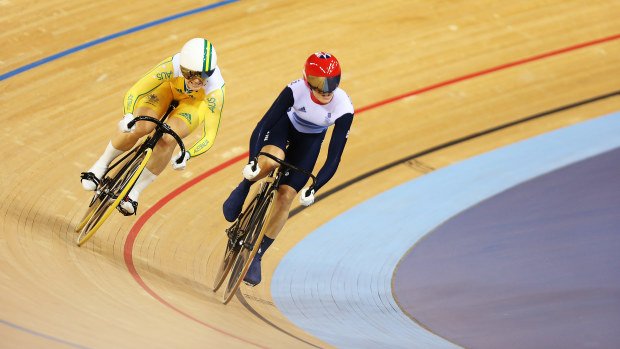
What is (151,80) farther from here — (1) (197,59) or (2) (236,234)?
(2) (236,234)

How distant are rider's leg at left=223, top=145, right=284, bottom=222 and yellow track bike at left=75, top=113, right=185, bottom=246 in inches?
19.6

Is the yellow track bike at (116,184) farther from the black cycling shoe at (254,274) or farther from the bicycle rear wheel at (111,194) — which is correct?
the black cycling shoe at (254,274)

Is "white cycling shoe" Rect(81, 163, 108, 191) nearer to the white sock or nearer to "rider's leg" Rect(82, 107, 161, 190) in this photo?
"rider's leg" Rect(82, 107, 161, 190)

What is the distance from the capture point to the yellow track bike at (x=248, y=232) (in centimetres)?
555

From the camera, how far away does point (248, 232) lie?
5.65 m

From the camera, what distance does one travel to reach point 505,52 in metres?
8.86

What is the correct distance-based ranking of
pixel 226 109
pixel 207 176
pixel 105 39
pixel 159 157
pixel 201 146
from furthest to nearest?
pixel 105 39 → pixel 226 109 → pixel 207 176 → pixel 159 157 → pixel 201 146

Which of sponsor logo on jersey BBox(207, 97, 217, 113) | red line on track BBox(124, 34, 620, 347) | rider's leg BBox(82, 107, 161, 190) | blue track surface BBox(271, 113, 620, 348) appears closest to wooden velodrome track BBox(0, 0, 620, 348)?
red line on track BBox(124, 34, 620, 347)

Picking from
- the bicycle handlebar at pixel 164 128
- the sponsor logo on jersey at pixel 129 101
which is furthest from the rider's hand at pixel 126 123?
the sponsor logo on jersey at pixel 129 101

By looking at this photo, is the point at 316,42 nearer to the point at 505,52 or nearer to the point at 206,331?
the point at 505,52

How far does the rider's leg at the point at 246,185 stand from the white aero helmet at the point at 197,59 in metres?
0.52

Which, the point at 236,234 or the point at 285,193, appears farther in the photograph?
the point at 236,234

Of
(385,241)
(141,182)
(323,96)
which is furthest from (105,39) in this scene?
(323,96)

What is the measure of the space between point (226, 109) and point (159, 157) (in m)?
2.07
